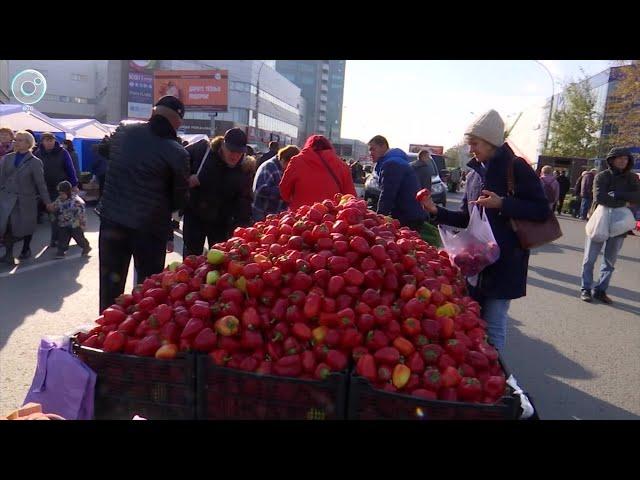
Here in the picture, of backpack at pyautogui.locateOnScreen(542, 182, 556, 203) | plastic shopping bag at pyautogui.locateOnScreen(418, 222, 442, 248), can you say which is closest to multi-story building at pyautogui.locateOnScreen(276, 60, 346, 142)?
backpack at pyautogui.locateOnScreen(542, 182, 556, 203)

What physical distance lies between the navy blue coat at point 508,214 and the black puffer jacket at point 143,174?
6.91 feet

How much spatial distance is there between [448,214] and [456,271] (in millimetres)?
635

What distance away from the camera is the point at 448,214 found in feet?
12.9

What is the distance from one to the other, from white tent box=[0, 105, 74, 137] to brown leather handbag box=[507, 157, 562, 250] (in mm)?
11958

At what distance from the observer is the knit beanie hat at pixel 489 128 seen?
3248mm

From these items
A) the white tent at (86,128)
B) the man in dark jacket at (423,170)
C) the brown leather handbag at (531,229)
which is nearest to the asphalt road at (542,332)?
the brown leather handbag at (531,229)

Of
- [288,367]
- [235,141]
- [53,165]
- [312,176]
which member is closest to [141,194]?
[235,141]

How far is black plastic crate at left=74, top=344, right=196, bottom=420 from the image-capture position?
88.3 inches

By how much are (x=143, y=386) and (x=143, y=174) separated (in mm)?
1863

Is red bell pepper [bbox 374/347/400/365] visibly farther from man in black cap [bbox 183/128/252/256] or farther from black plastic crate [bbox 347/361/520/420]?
man in black cap [bbox 183/128/252/256]

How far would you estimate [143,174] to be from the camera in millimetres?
3723

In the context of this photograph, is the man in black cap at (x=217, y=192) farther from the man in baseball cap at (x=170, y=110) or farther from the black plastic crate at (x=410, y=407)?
the black plastic crate at (x=410, y=407)
